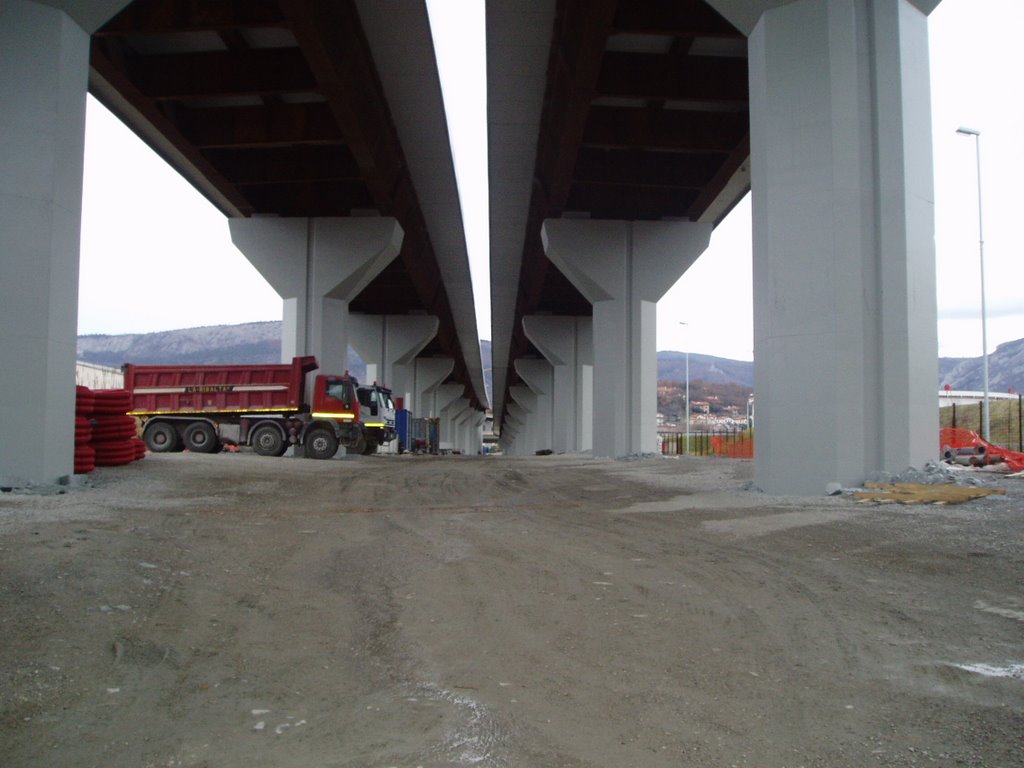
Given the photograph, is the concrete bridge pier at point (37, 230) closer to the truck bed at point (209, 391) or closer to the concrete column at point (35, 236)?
the concrete column at point (35, 236)

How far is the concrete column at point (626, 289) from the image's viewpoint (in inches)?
1196

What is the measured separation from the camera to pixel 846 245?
12180 millimetres

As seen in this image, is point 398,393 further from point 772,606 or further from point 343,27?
→ point 772,606

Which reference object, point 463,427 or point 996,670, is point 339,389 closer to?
point 996,670

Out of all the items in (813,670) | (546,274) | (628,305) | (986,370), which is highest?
(546,274)

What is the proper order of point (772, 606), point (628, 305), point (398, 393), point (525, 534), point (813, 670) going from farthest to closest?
1. point (398, 393)
2. point (628, 305)
3. point (525, 534)
4. point (772, 606)
5. point (813, 670)

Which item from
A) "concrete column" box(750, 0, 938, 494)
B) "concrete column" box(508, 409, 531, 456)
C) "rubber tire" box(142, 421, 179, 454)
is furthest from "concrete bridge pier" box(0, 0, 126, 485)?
"concrete column" box(508, 409, 531, 456)

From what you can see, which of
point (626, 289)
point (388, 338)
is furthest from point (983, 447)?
point (388, 338)

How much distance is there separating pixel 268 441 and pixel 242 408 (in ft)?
→ 4.89

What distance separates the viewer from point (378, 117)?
23.0 m

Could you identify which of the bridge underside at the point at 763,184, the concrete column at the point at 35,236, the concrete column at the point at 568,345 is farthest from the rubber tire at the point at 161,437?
the concrete column at the point at 568,345

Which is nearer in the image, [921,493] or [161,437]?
[921,493]

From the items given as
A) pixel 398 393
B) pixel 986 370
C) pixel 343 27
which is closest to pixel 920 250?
pixel 343 27

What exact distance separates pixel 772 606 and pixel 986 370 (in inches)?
1014
